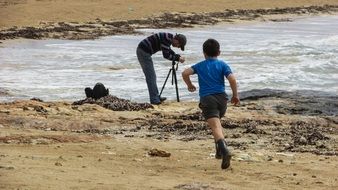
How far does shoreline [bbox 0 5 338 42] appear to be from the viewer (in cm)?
2953

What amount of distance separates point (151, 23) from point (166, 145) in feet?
93.2

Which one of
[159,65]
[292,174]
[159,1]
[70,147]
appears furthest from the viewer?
[159,1]

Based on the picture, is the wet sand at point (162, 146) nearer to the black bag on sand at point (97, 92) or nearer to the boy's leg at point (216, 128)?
the boy's leg at point (216, 128)

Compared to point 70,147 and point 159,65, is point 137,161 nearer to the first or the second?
point 70,147

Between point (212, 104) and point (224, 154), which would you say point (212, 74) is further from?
point (224, 154)

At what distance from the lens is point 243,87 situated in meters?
16.1

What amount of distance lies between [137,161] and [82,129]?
246 centimetres

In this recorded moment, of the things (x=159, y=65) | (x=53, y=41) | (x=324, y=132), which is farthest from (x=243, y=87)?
(x=53, y=41)

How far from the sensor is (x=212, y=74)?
7426mm

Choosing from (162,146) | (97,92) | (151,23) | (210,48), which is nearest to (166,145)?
(162,146)

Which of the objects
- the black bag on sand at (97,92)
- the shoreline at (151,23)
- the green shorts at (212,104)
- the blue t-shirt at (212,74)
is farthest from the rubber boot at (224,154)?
the shoreline at (151,23)

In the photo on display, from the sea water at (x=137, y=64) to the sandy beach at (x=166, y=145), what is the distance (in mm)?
1640

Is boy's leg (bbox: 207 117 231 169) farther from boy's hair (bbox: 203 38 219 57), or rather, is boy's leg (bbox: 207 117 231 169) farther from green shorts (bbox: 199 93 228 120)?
boy's hair (bbox: 203 38 219 57)

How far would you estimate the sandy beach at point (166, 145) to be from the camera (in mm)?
6676
